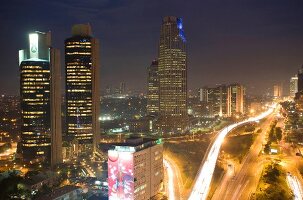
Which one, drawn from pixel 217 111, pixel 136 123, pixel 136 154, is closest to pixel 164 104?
pixel 136 123

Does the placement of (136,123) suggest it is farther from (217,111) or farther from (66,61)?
(217,111)

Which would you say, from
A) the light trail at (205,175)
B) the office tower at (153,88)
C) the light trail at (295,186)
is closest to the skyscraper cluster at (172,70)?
the office tower at (153,88)

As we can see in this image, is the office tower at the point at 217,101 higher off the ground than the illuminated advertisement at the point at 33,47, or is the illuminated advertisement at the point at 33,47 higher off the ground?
the illuminated advertisement at the point at 33,47

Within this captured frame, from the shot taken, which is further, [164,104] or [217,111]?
[217,111]

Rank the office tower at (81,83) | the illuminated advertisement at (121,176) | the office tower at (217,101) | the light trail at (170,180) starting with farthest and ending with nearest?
the office tower at (217,101), the office tower at (81,83), the light trail at (170,180), the illuminated advertisement at (121,176)

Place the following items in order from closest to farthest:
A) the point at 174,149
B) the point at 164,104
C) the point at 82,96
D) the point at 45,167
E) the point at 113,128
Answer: the point at 45,167
the point at 174,149
the point at 82,96
the point at 113,128
the point at 164,104

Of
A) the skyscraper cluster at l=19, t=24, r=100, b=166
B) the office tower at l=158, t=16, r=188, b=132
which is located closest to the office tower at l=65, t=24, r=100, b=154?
the skyscraper cluster at l=19, t=24, r=100, b=166

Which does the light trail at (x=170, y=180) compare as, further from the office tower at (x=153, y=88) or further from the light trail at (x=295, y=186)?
the office tower at (x=153, y=88)
